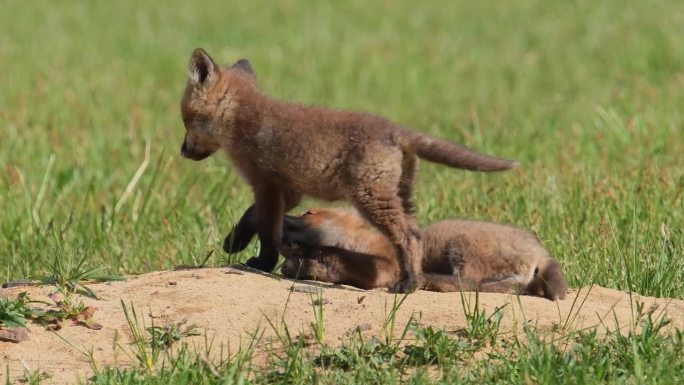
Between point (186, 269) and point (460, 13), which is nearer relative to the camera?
point (186, 269)

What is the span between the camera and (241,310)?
5.35 m

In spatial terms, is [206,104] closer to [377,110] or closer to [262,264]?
[262,264]

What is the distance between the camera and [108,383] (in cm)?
462

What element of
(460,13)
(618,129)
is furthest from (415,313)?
(460,13)

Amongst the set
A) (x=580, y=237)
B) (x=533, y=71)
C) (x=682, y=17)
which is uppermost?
(x=682, y=17)

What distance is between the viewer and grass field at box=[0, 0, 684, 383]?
679 centimetres

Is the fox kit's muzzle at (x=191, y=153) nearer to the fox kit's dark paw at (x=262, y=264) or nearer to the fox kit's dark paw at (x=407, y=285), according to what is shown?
the fox kit's dark paw at (x=262, y=264)

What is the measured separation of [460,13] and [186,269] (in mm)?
12837

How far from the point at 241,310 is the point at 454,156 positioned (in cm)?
127

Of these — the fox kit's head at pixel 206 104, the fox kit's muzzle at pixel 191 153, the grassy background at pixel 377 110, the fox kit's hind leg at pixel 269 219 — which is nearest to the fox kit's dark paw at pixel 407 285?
the fox kit's hind leg at pixel 269 219

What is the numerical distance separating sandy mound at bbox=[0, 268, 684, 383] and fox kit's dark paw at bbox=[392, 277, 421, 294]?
81 mm

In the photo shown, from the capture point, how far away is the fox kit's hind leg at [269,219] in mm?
6145

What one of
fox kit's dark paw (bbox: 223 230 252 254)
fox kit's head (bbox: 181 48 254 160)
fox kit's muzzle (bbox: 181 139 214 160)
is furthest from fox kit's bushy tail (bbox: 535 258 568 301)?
fox kit's muzzle (bbox: 181 139 214 160)

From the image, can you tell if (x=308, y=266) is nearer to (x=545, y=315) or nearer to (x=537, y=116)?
(x=545, y=315)
